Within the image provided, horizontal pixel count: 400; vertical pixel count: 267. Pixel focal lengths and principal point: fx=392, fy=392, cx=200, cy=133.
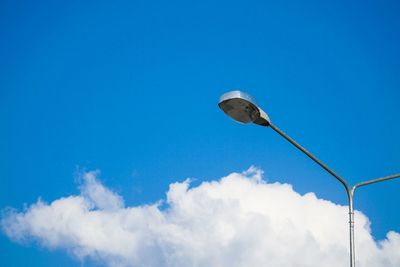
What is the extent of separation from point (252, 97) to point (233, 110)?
16.8 inches

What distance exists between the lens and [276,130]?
749 cm

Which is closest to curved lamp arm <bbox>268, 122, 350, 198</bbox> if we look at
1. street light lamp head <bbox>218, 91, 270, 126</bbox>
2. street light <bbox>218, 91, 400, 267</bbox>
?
street light <bbox>218, 91, 400, 267</bbox>

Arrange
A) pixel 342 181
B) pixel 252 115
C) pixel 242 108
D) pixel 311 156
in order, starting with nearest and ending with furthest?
pixel 242 108
pixel 252 115
pixel 311 156
pixel 342 181

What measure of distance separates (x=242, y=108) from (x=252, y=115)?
0.90ft

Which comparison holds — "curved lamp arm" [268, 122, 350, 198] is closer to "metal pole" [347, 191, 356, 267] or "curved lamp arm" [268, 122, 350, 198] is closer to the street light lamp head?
"metal pole" [347, 191, 356, 267]

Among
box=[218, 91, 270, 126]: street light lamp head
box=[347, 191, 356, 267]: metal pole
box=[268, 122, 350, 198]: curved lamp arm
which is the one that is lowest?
box=[347, 191, 356, 267]: metal pole

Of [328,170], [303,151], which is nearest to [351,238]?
[328,170]

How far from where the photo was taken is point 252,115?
7.27 meters

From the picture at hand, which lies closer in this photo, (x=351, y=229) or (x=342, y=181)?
(x=351, y=229)

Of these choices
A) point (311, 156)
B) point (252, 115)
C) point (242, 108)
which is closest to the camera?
point (242, 108)

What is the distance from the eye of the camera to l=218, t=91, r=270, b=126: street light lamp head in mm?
6918

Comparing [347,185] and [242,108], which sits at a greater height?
[242,108]

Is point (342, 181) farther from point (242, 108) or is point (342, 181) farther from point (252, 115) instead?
point (242, 108)

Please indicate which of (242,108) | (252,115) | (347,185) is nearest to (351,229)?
(347,185)
